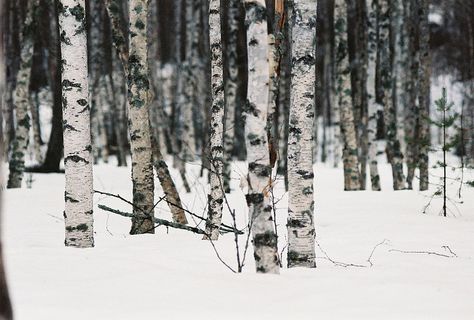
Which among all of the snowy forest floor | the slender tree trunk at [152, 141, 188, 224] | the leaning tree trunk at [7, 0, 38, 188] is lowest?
the snowy forest floor

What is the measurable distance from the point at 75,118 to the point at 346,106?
784 centimetres

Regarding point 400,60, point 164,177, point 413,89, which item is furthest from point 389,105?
point 164,177

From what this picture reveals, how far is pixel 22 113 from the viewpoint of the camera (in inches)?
506

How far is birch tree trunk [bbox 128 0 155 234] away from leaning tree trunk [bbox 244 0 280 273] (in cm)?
327

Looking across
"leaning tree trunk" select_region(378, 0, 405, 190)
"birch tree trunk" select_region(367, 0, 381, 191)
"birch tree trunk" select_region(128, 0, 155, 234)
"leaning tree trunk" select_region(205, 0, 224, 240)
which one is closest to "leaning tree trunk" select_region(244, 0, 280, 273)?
"leaning tree trunk" select_region(205, 0, 224, 240)

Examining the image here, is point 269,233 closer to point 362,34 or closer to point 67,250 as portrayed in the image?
point 67,250

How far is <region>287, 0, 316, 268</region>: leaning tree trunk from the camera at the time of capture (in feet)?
16.4

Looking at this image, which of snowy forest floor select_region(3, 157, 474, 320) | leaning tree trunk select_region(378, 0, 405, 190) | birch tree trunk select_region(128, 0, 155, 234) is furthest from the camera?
leaning tree trunk select_region(378, 0, 405, 190)

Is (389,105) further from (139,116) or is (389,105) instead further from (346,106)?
(139,116)

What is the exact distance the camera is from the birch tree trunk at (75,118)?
214 inches

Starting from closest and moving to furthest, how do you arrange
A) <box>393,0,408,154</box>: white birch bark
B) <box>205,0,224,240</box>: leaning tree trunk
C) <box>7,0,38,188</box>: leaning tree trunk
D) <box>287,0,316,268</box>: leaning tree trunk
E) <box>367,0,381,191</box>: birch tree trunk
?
<box>287,0,316,268</box>: leaning tree trunk < <box>205,0,224,240</box>: leaning tree trunk < <box>7,0,38,188</box>: leaning tree trunk < <box>367,0,381,191</box>: birch tree trunk < <box>393,0,408,154</box>: white birch bark

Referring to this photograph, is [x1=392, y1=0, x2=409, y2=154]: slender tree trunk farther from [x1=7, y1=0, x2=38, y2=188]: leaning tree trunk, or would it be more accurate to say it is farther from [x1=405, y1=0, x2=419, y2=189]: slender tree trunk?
[x1=7, y1=0, x2=38, y2=188]: leaning tree trunk

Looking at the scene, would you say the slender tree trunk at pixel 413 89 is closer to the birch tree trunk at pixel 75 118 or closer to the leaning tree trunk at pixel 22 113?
the birch tree trunk at pixel 75 118

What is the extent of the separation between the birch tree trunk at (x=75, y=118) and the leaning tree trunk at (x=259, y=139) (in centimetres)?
199
